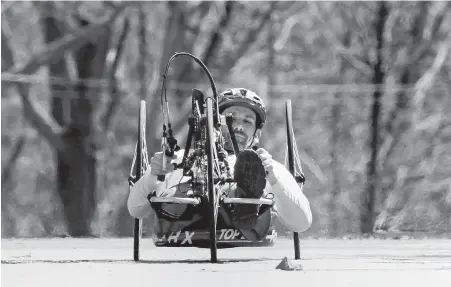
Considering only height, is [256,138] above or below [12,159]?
below

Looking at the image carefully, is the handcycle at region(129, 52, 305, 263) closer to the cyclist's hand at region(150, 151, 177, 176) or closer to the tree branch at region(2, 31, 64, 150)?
the cyclist's hand at region(150, 151, 177, 176)

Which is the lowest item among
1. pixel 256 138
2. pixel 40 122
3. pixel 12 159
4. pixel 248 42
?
pixel 256 138

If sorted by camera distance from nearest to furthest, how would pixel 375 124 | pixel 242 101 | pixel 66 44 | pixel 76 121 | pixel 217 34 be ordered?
1. pixel 242 101
2. pixel 66 44
3. pixel 76 121
4. pixel 217 34
5. pixel 375 124

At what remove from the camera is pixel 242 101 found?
8617 millimetres

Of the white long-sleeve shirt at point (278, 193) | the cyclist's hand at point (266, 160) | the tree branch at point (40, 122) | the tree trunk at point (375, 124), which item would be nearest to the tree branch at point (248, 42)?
the tree trunk at point (375, 124)

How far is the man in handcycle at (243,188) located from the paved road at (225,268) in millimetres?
326

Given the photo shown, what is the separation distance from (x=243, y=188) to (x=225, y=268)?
56cm

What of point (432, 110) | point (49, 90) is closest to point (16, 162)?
point (49, 90)

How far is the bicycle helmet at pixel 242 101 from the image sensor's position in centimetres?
860

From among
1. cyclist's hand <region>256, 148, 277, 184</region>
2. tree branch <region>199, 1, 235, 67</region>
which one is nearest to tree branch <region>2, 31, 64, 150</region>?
tree branch <region>199, 1, 235, 67</region>

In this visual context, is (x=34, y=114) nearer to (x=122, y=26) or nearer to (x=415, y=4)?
(x=122, y=26)

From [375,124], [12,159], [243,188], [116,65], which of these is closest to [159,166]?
[243,188]

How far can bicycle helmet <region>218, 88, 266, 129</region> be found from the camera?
8602 millimetres

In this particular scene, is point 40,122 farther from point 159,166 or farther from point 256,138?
point 159,166
